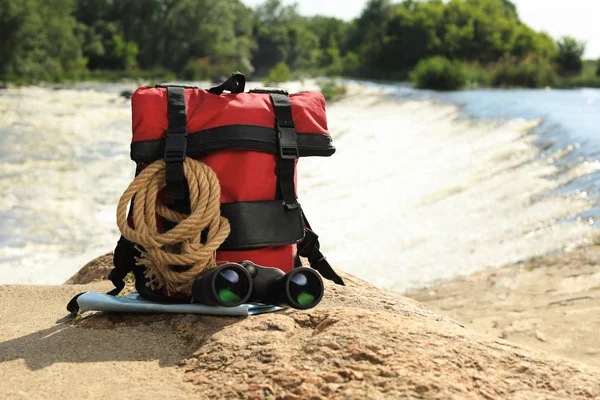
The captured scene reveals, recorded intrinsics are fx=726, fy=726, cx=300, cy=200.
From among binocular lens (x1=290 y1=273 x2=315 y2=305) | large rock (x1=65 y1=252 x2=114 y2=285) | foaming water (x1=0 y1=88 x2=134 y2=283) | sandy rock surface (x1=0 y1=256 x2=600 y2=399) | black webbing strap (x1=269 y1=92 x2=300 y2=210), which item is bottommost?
foaming water (x1=0 y1=88 x2=134 y2=283)

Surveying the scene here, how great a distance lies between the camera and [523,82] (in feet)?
106

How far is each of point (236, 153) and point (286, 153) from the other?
0.20 meters

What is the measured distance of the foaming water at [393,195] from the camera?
284 inches

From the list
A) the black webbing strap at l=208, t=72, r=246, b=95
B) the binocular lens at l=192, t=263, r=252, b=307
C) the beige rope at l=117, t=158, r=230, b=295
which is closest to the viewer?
the binocular lens at l=192, t=263, r=252, b=307

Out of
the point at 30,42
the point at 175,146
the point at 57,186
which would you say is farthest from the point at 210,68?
the point at 175,146

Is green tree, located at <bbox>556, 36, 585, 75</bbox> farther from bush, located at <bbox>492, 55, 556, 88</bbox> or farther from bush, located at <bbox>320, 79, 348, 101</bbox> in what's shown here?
bush, located at <bbox>320, 79, 348, 101</bbox>

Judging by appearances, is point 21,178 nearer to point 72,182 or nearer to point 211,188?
point 72,182

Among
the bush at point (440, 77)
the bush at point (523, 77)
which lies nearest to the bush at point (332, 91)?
the bush at point (440, 77)

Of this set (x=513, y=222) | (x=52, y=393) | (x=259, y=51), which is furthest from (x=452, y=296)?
(x=259, y=51)

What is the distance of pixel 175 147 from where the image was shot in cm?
272

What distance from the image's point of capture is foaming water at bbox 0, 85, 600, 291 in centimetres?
721

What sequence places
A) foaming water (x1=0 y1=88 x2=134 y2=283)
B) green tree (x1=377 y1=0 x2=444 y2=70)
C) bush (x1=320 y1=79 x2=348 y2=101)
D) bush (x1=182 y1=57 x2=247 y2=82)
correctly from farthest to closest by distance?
1. green tree (x1=377 y1=0 x2=444 y2=70)
2. bush (x1=182 y1=57 x2=247 y2=82)
3. bush (x1=320 y1=79 x2=348 y2=101)
4. foaming water (x1=0 y1=88 x2=134 y2=283)

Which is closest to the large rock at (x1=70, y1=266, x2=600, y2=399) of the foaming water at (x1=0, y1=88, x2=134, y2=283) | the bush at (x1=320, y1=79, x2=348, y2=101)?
the foaming water at (x1=0, y1=88, x2=134, y2=283)

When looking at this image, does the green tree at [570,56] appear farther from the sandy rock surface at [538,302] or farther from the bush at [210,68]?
the sandy rock surface at [538,302]
